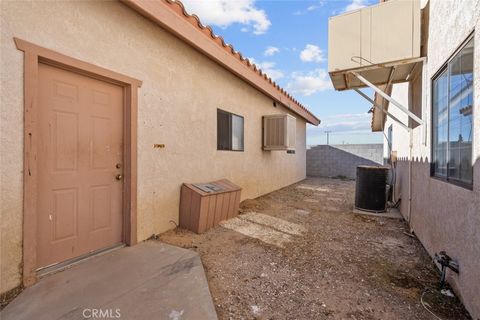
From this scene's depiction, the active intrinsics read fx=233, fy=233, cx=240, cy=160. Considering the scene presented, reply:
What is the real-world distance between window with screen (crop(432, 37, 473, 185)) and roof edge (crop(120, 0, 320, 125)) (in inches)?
142

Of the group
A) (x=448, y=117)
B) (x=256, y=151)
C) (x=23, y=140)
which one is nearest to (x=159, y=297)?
(x=23, y=140)

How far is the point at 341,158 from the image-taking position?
13961 mm

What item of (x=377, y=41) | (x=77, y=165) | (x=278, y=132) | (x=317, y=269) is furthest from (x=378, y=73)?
(x=77, y=165)

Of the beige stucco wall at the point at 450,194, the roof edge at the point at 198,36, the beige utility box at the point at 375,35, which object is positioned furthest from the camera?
the beige utility box at the point at 375,35

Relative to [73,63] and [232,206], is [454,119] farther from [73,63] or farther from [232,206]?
[73,63]

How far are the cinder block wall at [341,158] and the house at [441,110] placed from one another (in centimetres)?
955

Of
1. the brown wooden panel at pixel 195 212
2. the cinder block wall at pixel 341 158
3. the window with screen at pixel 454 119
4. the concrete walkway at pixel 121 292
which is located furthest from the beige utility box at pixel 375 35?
the cinder block wall at pixel 341 158

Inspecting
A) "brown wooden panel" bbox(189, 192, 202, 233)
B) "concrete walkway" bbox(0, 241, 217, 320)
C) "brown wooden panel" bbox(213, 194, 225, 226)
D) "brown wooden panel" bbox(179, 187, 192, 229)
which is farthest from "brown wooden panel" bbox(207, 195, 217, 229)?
"concrete walkway" bbox(0, 241, 217, 320)

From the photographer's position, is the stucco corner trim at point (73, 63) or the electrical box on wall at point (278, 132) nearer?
the stucco corner trim at point (73, 63)

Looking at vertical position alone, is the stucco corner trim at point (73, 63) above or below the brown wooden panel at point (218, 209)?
above

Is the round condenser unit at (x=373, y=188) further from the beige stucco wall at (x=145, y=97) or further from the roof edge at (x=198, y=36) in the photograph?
the roof edge at (x=198, y=36)

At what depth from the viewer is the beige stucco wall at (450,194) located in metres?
1.94

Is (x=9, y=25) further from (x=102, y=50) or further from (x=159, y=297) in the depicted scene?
(x=159, y=297)

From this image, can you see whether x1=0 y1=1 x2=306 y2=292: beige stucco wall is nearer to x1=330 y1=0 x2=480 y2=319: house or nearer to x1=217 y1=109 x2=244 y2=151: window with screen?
x1=217 y1=109 x2=244 y2=151: window with screen
